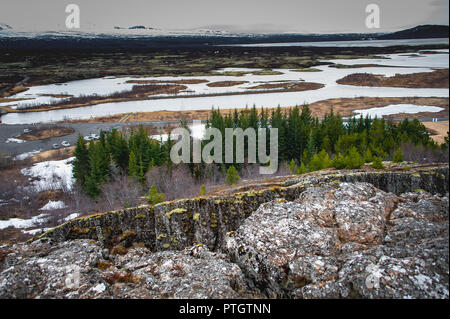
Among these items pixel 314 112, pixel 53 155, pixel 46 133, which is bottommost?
pixel 53 155

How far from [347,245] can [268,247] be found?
1.93 m

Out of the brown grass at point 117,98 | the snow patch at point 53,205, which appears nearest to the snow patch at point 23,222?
the snow patch at point 53,205

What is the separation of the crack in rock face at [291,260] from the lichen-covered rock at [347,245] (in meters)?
0.02

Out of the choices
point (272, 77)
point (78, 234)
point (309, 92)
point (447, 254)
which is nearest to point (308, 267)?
point (447, 254)

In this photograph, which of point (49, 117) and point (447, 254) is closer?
point (447, 254)

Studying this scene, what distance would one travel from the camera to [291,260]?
22.8 feet

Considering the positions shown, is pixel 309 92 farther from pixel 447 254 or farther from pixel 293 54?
pixel 447 254

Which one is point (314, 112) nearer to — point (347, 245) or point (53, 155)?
point (53, 155)

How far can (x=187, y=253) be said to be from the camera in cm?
850

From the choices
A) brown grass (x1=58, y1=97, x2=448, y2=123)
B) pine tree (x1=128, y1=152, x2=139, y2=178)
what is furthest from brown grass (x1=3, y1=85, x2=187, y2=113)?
pine tree (x1=128, y1=152, x2=139, y2=178)

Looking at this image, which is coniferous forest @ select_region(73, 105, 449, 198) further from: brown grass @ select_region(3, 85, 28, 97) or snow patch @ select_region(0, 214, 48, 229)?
brown grass @ select_region(3, 85, 28, 97)

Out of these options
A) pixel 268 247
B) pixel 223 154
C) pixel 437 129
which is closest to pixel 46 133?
pixel 223 154

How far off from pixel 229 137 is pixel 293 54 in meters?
97.4

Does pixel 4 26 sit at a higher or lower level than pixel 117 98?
lower
